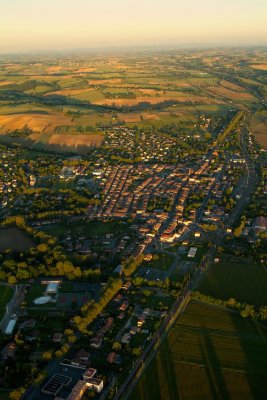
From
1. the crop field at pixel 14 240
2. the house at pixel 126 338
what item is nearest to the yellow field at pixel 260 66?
the crop field at pixel 14 240

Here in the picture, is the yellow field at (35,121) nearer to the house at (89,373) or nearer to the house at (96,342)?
the house at (96,342)

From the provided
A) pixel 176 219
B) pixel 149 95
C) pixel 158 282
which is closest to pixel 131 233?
pixel 176 219

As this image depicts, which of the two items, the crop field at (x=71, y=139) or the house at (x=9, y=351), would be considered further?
the crop field at (x=71, y=139)

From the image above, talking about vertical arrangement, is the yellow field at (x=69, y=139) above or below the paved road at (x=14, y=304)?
above

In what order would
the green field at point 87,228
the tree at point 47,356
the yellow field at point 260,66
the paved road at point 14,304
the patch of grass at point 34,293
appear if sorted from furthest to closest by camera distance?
1. the yellow field at point 260,66
2. the green field at point 87,228
3. the patch of grass at point 34,293
4. the paved road at point 14,304
5. the tree at point 47,356

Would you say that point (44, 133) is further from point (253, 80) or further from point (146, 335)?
point (253, 80)

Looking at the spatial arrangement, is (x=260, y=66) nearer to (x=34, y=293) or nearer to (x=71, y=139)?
(x=71, y=139)

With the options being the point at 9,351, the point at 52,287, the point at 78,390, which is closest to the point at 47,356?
the point at 9,351
